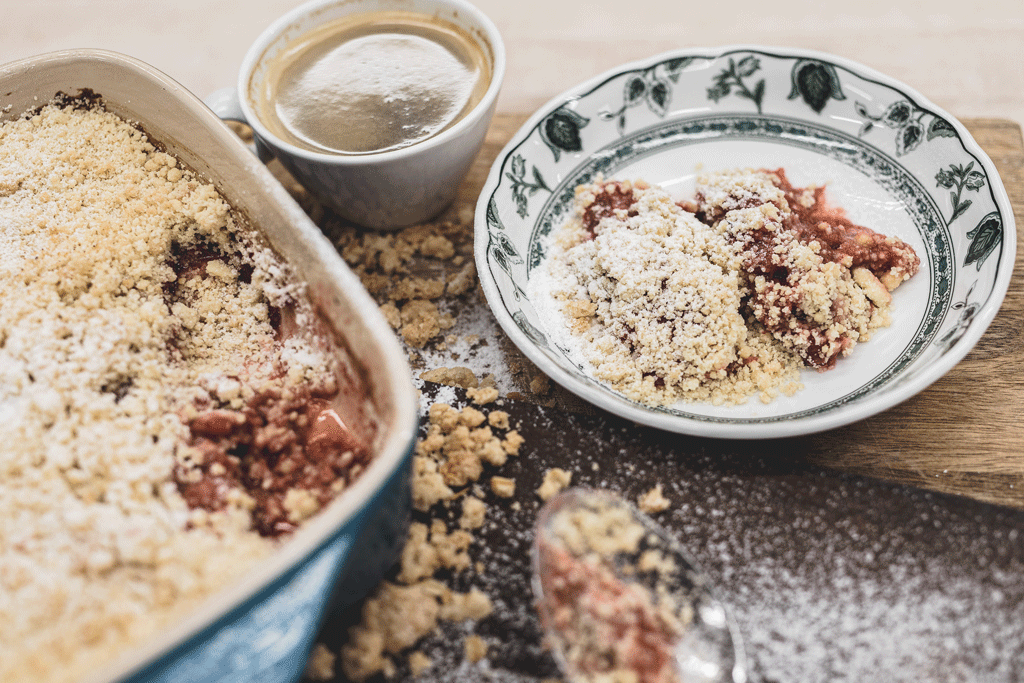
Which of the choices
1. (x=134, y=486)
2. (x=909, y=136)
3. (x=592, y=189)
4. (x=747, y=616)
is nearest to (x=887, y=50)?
(x=909, y=136)

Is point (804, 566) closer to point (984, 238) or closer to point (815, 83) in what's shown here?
point (984, 238)

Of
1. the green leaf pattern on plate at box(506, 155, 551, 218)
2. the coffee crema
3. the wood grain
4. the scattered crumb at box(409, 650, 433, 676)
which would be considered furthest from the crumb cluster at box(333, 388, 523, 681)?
the coffee crema

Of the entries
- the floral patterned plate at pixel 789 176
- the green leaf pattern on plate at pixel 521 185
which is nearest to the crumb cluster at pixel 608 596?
the floral patterned plate at pixel 789 176

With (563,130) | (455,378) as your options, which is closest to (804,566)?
(455,378)

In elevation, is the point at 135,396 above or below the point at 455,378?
above

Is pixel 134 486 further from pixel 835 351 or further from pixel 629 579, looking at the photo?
pixel 835 351

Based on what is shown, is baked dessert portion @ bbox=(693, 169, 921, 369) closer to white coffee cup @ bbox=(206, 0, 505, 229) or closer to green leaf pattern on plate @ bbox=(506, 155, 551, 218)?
green leaf pattern on plate @ bbox=(506, 155, 551, 218)
